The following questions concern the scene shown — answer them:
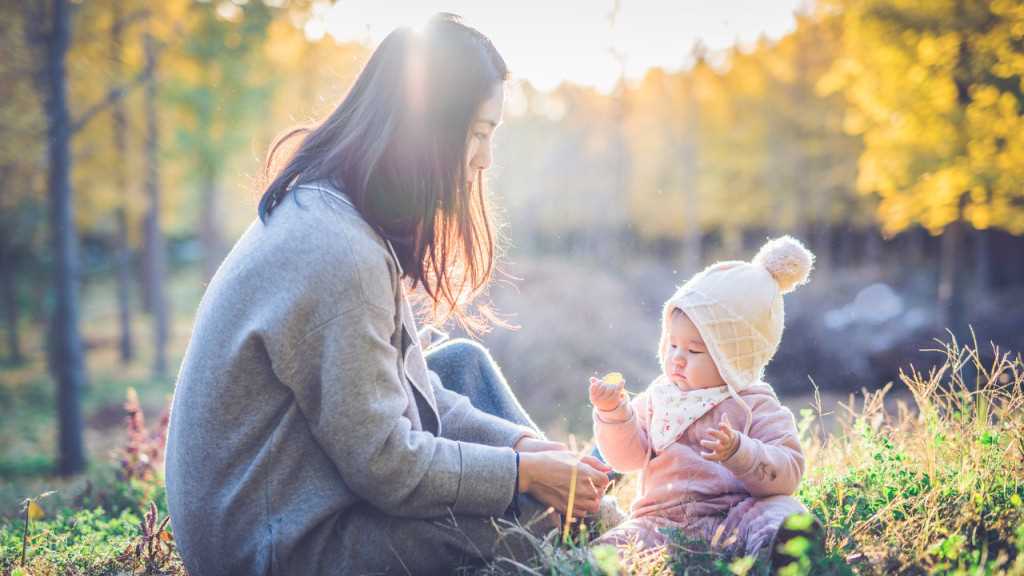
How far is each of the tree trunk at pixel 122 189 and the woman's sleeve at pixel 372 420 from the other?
10.1 metres

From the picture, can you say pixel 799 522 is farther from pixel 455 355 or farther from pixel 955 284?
pixel 955 284

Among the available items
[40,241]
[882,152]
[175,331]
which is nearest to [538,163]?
[175,331]

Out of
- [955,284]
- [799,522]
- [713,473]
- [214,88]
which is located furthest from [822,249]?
[799,522]

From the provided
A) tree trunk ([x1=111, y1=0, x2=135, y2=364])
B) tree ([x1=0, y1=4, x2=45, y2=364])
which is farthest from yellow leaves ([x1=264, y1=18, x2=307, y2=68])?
tree ([x1=0, y1=4, x2=45, y2=364])

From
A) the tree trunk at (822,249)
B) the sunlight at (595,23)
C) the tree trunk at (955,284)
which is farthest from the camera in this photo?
the tree trunk at (822,249)

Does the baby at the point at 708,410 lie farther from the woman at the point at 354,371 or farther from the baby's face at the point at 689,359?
the woman at the point at 354,371

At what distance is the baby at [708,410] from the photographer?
7.78 feet

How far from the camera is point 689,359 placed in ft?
8.38

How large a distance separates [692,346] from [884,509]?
73 cm

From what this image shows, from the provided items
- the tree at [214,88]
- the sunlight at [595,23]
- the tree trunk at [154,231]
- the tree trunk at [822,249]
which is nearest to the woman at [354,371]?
the sunlight at [595,23]

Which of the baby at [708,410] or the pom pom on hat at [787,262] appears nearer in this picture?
the baby at [708,410]

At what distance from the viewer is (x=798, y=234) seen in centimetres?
1975

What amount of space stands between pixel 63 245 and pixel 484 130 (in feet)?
23.6

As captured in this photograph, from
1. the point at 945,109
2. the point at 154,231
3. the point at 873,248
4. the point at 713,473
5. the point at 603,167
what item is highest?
the point at 945,109
